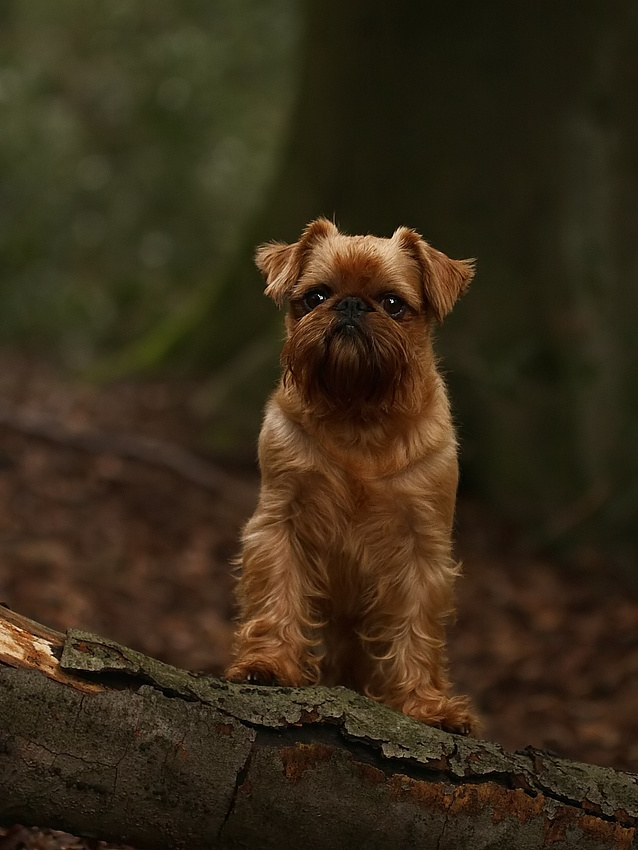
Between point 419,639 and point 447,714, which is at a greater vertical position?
point 419,639

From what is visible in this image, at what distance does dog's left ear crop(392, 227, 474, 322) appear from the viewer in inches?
167

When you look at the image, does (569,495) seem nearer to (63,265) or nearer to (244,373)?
(244,373)

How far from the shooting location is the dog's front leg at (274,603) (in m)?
4.17

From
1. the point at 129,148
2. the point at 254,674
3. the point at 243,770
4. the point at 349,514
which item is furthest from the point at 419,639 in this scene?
the point at 129,148

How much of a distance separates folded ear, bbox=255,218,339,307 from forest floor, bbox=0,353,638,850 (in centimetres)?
357

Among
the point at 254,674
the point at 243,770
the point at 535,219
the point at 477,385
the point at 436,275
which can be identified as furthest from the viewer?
the point at 477,385

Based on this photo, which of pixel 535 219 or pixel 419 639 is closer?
pixel 419 639

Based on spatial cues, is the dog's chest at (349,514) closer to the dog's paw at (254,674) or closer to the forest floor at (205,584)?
the dog's paw at (254,674)

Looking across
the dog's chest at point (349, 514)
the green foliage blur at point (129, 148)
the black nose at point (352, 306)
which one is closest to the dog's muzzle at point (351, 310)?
the black nose at point (352, 306)

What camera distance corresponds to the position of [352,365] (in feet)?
13.1

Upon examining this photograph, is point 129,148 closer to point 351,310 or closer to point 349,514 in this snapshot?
point 351,310

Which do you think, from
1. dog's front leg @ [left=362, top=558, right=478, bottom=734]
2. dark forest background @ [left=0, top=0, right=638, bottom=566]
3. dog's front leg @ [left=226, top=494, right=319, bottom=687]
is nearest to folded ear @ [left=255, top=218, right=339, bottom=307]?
dog's front leg @ [left=226, top=494, right=319, bottom=687]

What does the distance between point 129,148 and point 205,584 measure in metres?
19.7

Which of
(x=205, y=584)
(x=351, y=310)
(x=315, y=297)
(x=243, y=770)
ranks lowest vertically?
(x=243, y=770)
